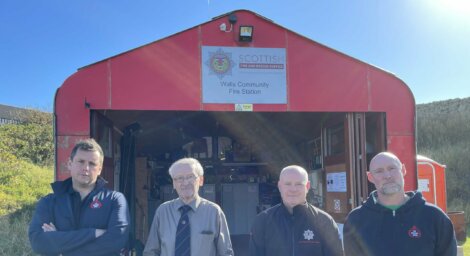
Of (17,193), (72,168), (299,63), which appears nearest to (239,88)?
(299,63)

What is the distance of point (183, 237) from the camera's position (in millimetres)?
2879

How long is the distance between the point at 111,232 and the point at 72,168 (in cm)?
55

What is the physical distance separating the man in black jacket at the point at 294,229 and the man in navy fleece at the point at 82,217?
0.99 metres

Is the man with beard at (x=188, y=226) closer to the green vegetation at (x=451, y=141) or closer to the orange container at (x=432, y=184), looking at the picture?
the orange container at (x=432, y=184)

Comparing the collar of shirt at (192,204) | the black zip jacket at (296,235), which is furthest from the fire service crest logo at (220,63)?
the black zip jacket at (296,235)

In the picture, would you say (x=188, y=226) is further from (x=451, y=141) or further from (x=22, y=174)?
(x=451, y=141)

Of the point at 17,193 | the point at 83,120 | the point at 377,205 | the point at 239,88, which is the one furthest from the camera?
the point at 17,193

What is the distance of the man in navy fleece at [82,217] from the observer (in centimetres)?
286

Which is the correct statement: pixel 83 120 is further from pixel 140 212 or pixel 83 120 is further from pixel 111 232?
pixel 140 212

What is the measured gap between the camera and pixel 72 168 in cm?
309

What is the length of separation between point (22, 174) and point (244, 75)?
9390mm

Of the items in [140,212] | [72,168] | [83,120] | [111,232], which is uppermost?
[83,120]

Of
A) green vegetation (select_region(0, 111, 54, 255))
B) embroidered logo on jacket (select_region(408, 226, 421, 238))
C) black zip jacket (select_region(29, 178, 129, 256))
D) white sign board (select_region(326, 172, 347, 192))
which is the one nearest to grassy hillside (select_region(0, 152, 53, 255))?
green vegetation (select_region(0, 111, 54, 255))

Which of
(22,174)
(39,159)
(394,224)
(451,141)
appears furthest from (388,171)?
(451,141)
